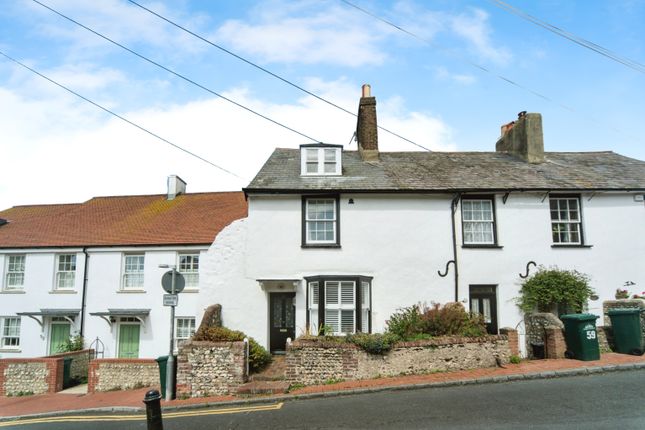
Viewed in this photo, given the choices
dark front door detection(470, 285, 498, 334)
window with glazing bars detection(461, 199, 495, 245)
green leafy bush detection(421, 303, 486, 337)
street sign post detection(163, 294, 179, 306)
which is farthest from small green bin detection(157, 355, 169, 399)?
window with glazing bars detection(461, 199, 495, 245)

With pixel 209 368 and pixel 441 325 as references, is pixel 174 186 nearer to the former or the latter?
pixel 209 368

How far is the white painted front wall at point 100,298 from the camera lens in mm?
18703

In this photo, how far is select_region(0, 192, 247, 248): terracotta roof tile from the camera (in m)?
20.0

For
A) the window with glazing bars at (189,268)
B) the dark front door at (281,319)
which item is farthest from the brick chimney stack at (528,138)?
the window with glazing bars at (189,268)

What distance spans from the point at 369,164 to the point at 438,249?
178 inches

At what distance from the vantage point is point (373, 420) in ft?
26.2

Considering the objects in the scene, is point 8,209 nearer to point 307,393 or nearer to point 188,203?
point 188,203

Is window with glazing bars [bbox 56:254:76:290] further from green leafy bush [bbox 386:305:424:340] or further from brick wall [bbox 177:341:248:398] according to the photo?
green leafy bush [bbox 386:305:424:340]

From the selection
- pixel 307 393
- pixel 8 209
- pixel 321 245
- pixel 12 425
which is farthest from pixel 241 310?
pixel 8 209

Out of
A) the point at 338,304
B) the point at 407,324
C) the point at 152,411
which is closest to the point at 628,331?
the point at 407,324

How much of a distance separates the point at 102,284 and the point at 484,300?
648 inches

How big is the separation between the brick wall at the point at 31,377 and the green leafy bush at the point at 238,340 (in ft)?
21.7

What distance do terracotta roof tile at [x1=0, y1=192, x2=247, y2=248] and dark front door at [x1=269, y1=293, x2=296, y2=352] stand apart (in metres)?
5.97

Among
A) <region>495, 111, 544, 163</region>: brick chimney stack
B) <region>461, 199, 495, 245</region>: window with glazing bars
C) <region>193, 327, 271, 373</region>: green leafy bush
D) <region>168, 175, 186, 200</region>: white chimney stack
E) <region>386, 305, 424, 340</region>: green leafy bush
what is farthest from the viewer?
<region>168, 175, 186, 200</region>: white chimney stack
